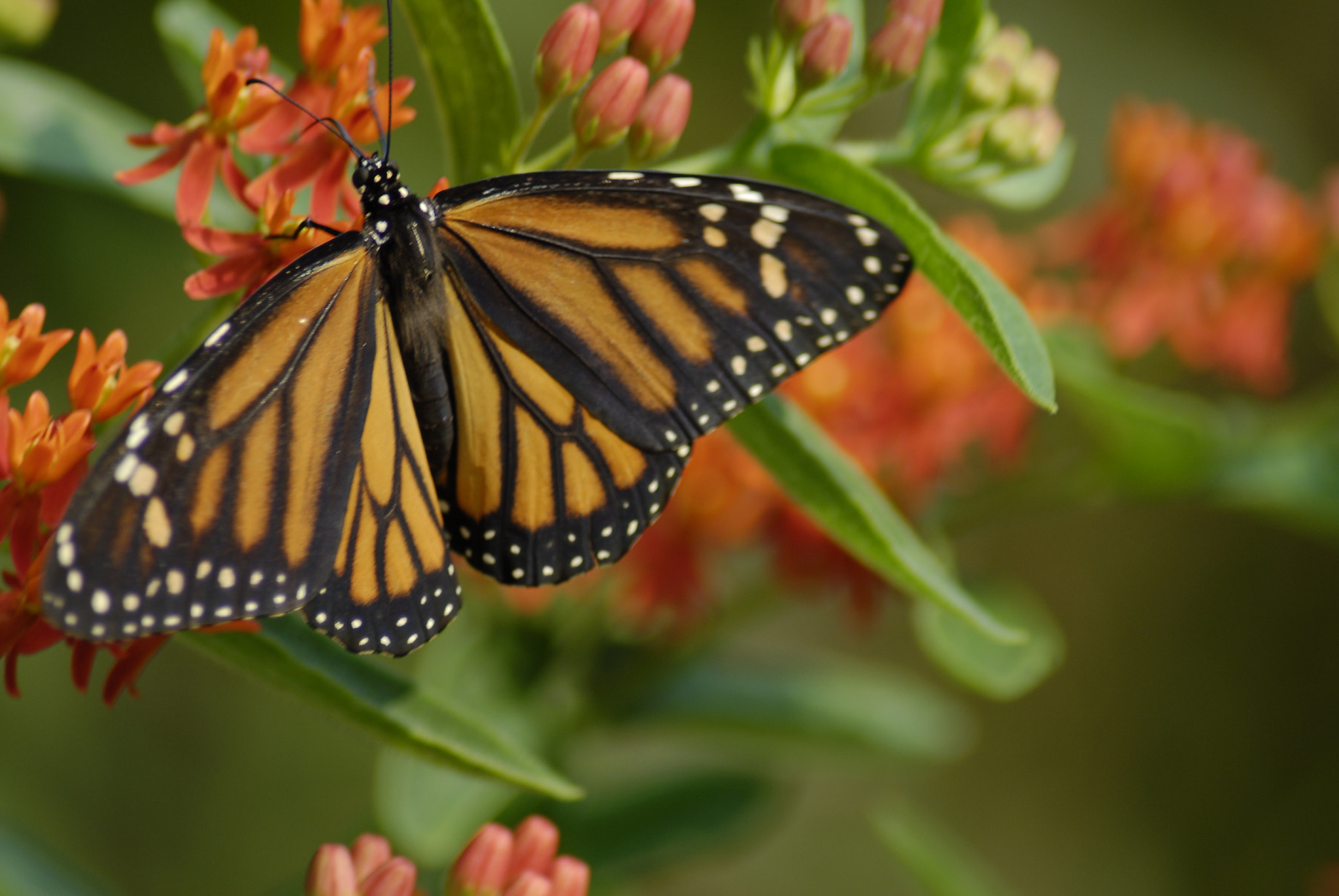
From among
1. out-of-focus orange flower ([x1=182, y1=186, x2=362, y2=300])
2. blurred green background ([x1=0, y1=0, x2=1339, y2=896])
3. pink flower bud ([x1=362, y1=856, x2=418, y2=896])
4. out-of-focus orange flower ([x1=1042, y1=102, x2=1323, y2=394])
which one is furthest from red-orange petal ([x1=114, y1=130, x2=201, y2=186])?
blurred green background ([x1=0, y1=0, x2=1339, y2=896])

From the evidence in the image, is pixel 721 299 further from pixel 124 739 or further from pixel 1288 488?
pixel 124 739

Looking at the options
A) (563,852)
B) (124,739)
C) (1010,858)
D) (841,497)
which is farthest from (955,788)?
(841,497)

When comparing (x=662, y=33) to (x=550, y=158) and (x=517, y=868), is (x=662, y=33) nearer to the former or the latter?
(x=550, y=158)

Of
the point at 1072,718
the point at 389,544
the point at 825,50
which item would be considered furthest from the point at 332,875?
the point at 1072,718

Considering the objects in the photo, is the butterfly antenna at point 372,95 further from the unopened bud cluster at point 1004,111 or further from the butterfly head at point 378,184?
the unopened bud cluster at point 1004,111

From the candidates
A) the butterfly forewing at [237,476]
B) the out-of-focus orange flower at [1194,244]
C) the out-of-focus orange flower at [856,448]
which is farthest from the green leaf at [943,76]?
the out-of-focus orange flower at [1194,244]

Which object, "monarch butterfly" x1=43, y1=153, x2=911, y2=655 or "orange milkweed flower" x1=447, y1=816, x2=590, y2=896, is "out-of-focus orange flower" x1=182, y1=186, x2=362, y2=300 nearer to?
"monarch butterfly" x1=43, y1=153, x2=911, y2=655

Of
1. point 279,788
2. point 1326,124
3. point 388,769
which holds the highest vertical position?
point 388,769
